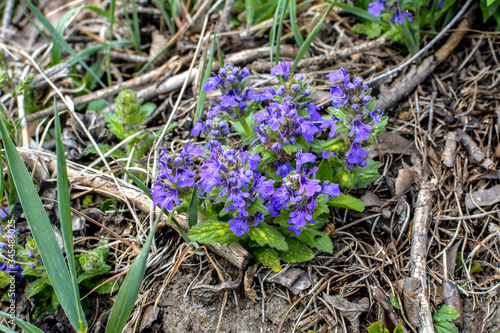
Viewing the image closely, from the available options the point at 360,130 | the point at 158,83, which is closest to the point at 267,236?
the point at 360,130

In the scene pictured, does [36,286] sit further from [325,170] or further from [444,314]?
[444,314]

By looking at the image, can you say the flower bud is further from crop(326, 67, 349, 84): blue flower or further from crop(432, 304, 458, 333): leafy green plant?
crop(432, 304, 458, 333): leafy green plant

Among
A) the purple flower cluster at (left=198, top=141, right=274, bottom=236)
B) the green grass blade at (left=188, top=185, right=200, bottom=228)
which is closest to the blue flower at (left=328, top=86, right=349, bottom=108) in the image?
the purple flower cluster at (left=198, top=141, right=274, bottom=236)

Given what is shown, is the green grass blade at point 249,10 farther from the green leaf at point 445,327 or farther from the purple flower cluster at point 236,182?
the green leaf at point 445,327

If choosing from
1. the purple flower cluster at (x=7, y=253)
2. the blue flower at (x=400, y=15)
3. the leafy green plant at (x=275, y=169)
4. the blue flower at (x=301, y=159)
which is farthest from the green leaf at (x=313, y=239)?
the blue flower at (x=400, y=15)

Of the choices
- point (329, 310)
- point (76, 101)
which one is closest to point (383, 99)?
point (329, 310)

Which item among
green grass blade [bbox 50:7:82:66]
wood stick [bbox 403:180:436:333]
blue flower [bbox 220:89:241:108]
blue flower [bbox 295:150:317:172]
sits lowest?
wood stick [bbox 403:180:436:333]

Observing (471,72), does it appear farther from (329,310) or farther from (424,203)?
(329,310)
